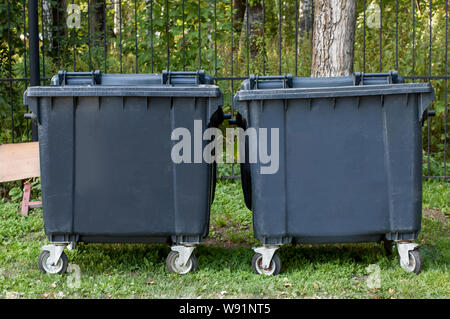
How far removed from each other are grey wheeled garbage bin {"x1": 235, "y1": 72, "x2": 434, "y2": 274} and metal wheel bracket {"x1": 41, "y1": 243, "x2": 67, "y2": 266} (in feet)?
4.24

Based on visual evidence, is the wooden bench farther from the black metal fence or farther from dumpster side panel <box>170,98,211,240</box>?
dumpster side panel <box>170,98,211,240</box>

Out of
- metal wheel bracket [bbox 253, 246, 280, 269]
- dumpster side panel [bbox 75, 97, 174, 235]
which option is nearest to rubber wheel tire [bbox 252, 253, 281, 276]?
metal wheel bracket [bbox 253, 246, 280, 269]

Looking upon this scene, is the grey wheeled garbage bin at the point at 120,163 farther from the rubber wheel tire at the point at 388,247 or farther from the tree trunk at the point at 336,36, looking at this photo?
the tree trunk at the point at 336,36

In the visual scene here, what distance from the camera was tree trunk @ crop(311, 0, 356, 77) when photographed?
5.16 m

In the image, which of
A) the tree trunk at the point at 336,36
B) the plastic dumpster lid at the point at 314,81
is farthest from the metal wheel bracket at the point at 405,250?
the tree trunk at the point at 336,36

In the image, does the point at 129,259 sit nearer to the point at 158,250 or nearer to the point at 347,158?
the point at 158,250

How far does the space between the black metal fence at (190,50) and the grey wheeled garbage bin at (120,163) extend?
244 centimetres

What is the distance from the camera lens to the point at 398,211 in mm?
3539

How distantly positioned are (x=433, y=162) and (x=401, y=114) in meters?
3.68

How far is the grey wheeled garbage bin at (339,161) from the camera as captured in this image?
3.50m

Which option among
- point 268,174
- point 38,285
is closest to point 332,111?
point 268,174

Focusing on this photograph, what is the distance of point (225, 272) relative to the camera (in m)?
3.65

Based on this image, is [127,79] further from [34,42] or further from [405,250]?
[34,42]

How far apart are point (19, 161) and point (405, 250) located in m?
3.77
